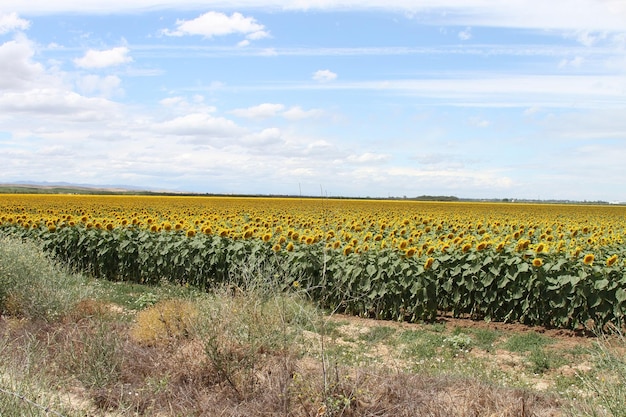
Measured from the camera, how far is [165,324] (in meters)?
6.32

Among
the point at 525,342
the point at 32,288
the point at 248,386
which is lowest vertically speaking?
the point at 525,342

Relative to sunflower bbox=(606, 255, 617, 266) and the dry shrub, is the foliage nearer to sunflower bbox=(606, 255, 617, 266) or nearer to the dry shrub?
the dry shrub

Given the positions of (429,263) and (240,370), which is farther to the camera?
(429,263)

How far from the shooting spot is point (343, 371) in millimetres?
5215

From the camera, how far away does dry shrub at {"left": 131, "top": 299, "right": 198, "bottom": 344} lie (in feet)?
20.5

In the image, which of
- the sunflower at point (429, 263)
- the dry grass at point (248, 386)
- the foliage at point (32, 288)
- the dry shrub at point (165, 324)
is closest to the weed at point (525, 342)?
the sunflower at point (429, 263)

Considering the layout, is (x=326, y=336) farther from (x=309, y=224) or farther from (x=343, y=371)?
(x=309, y=224)

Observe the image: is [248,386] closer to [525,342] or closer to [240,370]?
[240,370]

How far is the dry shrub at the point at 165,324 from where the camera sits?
6.26m

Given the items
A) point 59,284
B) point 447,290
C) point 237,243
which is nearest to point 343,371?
point 59,284

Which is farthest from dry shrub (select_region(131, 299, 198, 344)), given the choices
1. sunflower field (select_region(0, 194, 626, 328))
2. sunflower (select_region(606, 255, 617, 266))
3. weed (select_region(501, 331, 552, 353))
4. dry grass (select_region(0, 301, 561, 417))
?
sunflower (select_region(606, 255, 617, 266))

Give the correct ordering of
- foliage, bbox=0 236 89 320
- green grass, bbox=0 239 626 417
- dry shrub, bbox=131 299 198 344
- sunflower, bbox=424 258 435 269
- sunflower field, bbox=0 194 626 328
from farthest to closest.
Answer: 1. sunflower, bbox=424 258 435 269
2. sunflower field, bbox=0 194 626 328
3. foliage, bbox=0 236 89 320
4. dry shrub, bbox=131 299 198 344
5. green grass, bbox=0 239 626 417

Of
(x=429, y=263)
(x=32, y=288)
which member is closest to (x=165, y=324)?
(x=32, y=288)

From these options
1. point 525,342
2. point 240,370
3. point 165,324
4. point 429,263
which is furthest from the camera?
point 429,263
